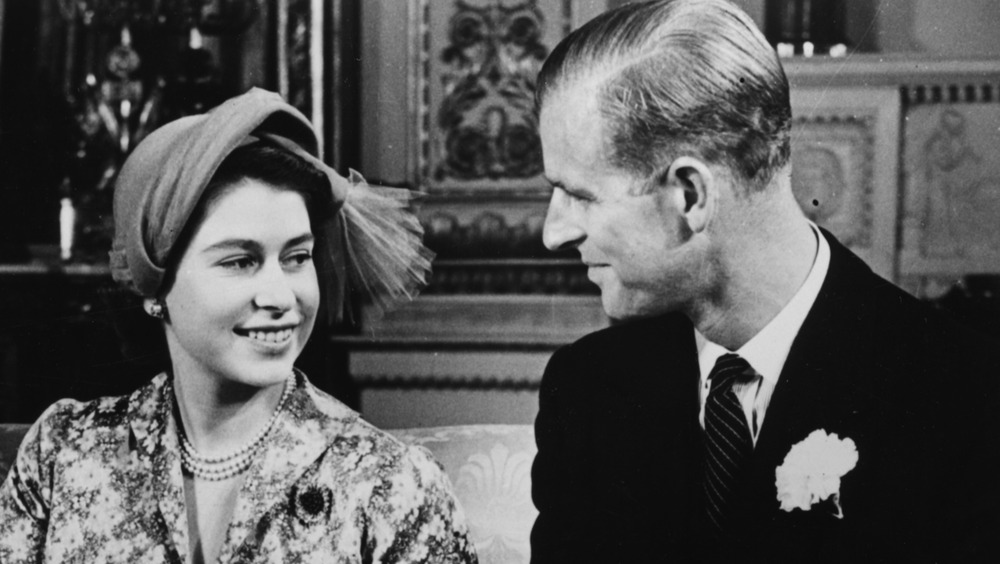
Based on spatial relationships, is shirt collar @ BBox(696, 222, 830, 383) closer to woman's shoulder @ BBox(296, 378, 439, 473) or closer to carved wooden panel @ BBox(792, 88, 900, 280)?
carved wooden panel @ BBox(792, 88, 900, 280)

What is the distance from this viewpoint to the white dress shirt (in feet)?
3.95

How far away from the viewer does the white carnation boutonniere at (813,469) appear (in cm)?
115

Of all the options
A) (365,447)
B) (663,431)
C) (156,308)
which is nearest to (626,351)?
(663,431)

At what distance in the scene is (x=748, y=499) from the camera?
47.0 inches

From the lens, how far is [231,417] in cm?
130

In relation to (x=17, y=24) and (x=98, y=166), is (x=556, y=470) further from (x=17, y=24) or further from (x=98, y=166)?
(x=17, y=24)

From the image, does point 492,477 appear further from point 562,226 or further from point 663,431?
point 562,226

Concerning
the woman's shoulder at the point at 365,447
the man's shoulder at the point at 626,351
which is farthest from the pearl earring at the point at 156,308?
the man's shoulder at the point at 626,351

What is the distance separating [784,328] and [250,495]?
0.67 m

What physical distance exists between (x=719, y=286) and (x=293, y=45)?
81 cm

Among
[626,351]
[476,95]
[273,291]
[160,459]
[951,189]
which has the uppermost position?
[476,95]

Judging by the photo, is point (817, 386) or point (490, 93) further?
point (490, 93)

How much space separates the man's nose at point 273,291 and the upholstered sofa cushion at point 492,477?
405mm

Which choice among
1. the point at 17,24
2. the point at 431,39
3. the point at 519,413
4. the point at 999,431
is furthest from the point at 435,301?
the point at 17,24
